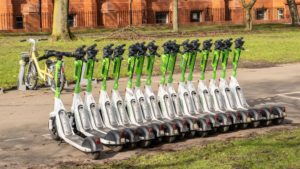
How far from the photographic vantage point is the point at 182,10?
48.0m

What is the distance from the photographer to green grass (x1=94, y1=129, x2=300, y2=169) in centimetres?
748

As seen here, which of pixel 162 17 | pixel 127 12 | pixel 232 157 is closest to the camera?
pixel 232 157

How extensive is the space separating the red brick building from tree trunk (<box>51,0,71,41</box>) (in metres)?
13.0

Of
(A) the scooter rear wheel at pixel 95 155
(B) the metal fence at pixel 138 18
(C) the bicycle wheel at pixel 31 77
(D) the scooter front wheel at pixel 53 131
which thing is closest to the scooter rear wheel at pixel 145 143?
(A) the scooter rear wheel at pixel 95 155

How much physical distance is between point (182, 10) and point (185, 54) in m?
38.6

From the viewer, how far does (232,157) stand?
7.83 metres

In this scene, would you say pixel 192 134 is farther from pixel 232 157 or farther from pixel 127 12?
pixel 127 12

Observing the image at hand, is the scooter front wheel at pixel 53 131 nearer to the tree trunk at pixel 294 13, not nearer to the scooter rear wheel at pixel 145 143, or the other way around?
the scooter rear wheel at pixel 145 143

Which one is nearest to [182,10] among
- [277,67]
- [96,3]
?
[96,3]

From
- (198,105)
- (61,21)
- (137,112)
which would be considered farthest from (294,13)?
(137,112)

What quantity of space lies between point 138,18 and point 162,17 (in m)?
2.43

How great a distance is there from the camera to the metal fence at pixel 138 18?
42469 mm

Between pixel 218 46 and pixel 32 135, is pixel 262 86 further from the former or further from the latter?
pixel 32 135

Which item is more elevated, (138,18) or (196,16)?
(196,16)
